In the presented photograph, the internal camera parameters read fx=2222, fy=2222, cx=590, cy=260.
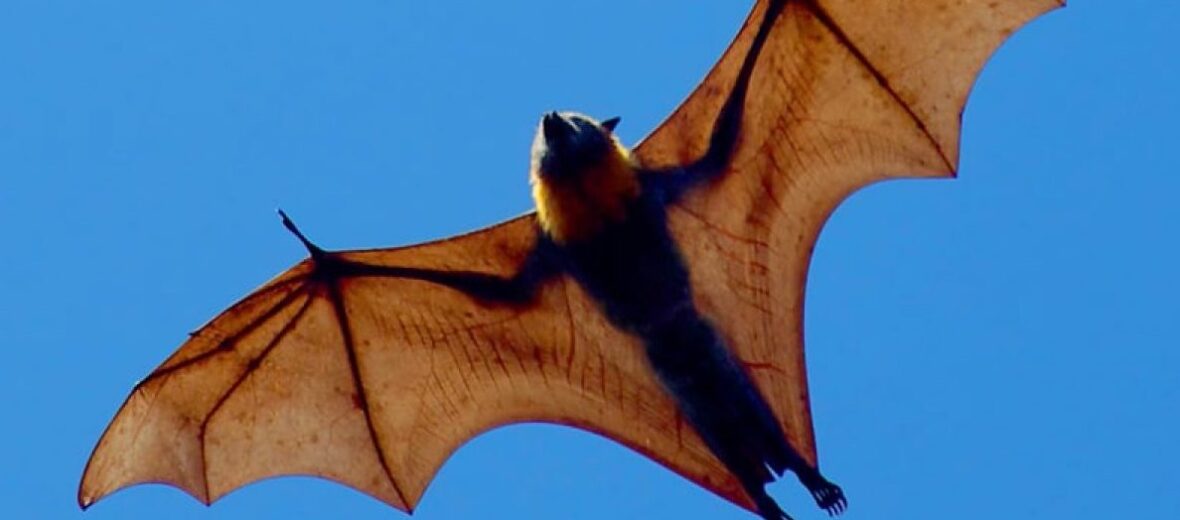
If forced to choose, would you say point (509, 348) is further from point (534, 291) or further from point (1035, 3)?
point (1035, 3)

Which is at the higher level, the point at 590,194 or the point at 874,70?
the point at 874,70

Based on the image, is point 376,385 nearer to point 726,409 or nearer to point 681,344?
point 681,344

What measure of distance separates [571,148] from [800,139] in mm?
1830

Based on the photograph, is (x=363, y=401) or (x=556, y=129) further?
(x=363, y=401)

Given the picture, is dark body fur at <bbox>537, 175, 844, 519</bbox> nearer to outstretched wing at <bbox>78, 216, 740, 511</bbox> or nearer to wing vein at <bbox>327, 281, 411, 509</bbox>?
outstretched wing at <bbox>78, 216, 740, 511</bbox>

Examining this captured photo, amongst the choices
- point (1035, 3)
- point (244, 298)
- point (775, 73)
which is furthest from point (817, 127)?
point (244, 298)

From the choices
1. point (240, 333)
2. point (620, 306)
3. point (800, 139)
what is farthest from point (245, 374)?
point (800, 139)

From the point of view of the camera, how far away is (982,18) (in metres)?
14.2

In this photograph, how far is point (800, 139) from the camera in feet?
48.4

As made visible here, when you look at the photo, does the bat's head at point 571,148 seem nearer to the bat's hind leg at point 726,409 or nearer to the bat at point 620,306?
the bat at point 620,306

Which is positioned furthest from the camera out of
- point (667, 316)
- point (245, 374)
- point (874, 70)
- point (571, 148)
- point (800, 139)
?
point (245, 374)

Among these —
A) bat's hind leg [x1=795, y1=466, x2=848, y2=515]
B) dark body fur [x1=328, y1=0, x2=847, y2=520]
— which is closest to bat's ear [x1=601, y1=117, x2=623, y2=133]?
dark body fur [x1=328, y1=0, x2=847, y2=520]

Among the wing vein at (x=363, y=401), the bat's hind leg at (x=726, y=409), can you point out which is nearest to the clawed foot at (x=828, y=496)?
the bat's hind leg at (x=726, y=409)

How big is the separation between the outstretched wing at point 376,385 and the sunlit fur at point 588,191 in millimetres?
582
